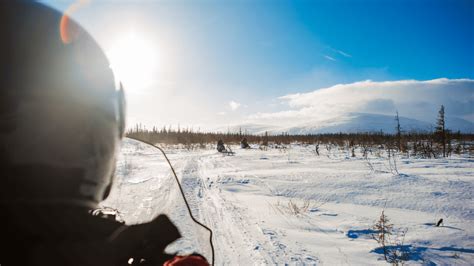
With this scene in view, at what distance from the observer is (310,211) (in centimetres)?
423

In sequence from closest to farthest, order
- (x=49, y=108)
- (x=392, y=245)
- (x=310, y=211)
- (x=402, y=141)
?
(x=49, y=108)
(x=392, y=245)
(x=310, y=211)
(x=402, y=141)

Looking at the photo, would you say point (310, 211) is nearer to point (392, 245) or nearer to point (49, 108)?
point (392, 245)

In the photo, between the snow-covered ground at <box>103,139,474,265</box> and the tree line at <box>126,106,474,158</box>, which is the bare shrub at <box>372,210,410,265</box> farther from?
the tree line at <box>126,106,474,158</box>

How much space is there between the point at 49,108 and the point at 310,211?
3.99 metres

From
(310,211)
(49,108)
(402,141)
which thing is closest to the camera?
(49,108)

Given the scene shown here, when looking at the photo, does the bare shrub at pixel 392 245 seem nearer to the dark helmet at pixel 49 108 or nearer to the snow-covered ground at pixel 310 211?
the snow-covered ground at pixel 310 211

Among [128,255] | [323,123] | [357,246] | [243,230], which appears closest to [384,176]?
[357,246]

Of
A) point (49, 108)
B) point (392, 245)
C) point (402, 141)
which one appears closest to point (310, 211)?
point (392, 245)

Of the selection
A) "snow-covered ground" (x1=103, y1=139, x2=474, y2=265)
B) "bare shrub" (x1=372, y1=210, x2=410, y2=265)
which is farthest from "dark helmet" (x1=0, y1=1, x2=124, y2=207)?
"bare shrub" (x1=372, y1=210, x2=410, y2=265)

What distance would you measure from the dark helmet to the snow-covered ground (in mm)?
435

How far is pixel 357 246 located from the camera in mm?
2893

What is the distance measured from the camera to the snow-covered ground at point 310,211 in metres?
2.34

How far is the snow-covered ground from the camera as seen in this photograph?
2338 mm

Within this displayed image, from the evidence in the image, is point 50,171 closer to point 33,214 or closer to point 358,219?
point 33,214
